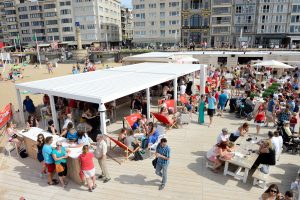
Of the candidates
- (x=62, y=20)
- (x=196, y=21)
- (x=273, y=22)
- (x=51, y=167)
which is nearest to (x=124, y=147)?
(x=51, y=167)

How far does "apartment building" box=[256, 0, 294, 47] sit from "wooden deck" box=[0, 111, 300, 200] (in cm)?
5156

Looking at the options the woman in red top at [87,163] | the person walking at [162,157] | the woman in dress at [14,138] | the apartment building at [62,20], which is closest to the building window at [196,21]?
the apartment building at [62,20]

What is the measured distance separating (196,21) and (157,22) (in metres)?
10.6

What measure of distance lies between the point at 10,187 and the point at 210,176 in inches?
231

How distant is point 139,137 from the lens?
8773mm

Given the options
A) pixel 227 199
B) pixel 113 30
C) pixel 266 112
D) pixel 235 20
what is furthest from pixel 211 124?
pixel 113 30

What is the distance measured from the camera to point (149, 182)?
6926 mm

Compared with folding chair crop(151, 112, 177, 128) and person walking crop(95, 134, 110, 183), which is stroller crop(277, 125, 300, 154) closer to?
folding chair crop(151, 112, 177, 128)

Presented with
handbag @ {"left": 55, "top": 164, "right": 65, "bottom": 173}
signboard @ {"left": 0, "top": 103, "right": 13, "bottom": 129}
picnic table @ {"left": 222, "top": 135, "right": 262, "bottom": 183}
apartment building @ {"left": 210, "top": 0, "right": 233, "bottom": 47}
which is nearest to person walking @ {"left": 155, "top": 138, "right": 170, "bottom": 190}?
picnic table @ {"left": 222, "top": 135, "right": 262, "bottom": 183}

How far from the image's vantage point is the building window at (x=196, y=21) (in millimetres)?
60266

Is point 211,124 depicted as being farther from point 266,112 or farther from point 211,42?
point 211,42

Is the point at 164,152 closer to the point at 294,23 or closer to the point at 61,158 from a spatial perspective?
the point at 61,158

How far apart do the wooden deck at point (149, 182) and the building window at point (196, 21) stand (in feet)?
186

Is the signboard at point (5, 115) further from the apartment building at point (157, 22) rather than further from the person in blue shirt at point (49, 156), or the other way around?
the apartment building at point (157, 22)
